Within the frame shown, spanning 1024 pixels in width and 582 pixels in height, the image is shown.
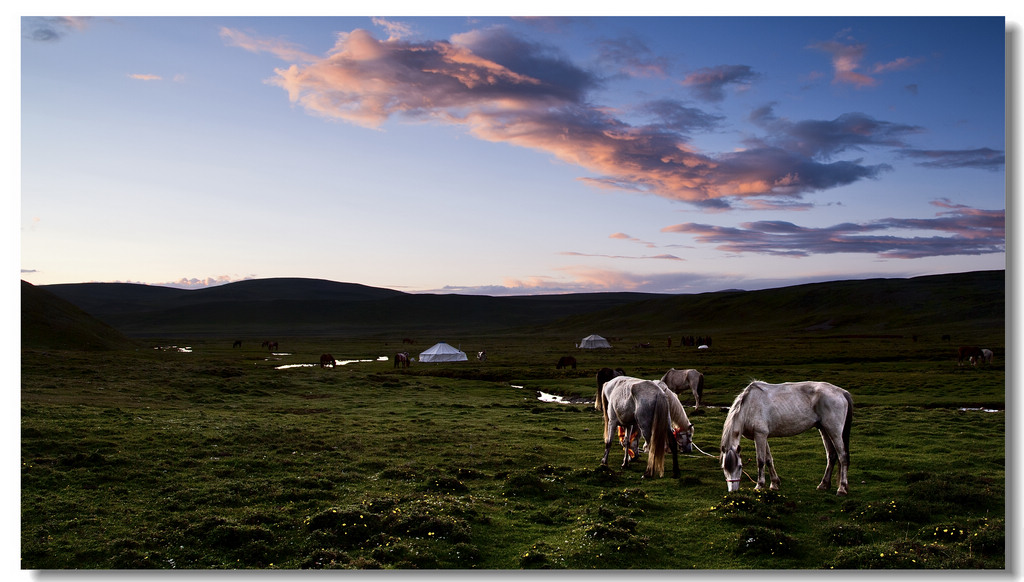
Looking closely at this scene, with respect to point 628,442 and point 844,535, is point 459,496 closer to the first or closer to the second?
point 628,442

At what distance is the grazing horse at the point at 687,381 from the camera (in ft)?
95.6

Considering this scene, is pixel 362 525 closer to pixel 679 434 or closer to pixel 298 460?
pixel 298 460

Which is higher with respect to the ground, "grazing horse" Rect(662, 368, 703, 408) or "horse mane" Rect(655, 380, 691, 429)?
"horse mane" Rect(655, 380, 691, 429)

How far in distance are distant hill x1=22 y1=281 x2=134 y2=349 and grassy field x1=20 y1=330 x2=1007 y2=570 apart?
36.2m

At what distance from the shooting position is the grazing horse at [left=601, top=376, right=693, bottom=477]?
13234 millimetres

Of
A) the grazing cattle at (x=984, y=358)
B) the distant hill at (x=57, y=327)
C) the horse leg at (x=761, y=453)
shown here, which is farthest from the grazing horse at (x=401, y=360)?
the grazing cattle at (x=984, y=358)

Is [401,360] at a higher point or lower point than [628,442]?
lower

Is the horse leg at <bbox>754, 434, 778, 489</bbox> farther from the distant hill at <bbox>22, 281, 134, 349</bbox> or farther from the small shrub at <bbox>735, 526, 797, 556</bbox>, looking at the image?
the distant hill at <bbox>22, 281, 134, 349</bbox>

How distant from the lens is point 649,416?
13.5 meters

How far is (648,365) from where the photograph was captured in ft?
180

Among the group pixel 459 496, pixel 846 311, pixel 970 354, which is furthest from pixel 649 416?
pixel 846 311

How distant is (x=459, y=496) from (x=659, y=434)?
16.8 ft

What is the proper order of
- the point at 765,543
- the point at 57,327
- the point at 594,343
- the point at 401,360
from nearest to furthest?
1. the point at 765,543
2. the point at 57,327
3. the point at 401,360
4. the point at 594,343

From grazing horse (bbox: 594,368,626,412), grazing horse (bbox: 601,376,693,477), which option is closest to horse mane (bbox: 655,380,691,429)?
grazing horse (bbox: 601,376,693,477)
